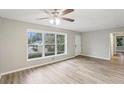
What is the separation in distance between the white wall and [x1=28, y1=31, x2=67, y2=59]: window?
2161 millimetres

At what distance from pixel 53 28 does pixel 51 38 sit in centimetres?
58

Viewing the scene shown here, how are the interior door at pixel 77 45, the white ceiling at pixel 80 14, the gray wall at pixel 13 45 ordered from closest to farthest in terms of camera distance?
the white ceiling at pixel 80 14 → the gray wall at pixel 13 45 → the interior door at pixel 77 45

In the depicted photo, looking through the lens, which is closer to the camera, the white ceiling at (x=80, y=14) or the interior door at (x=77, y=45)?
the white ceiling at (x=80, y=14)

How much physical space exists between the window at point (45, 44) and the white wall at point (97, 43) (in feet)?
7.09

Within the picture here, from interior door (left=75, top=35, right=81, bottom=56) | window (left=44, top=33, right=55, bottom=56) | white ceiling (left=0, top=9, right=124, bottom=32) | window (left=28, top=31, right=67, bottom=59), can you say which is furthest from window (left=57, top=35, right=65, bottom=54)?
white ceiling (left=0, top=9, right=124, bottom=32)

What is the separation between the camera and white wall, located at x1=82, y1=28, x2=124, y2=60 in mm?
6329

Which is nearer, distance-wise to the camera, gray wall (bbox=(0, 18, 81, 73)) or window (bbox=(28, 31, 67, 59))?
gray wall (bbox=(0, 18, 81, 73))

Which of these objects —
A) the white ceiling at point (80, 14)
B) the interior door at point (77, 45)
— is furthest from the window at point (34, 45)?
the interior door at point (77, 45)

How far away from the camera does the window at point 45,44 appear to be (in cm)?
476

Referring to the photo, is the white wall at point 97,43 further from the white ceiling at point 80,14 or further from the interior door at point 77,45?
the white ceiling at point 80,14

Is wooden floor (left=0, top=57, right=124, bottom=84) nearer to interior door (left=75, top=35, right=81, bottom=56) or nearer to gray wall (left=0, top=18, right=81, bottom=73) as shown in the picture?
gray wall (left=0, top=18, right=81, bottom=73)

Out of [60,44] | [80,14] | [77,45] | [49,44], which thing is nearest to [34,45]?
[49,44]
